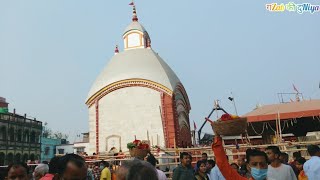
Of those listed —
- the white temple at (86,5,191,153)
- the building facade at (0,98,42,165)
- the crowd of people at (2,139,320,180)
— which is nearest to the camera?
the crowd of people at (2,139,320,180)

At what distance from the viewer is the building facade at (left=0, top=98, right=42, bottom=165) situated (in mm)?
31266

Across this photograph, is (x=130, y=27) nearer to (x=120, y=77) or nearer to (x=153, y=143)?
(x=120, y=77)

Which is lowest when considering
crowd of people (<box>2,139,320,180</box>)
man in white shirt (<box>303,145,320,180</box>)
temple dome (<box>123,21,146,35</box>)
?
man in white shirt (<box>303,145,320,180</box>)

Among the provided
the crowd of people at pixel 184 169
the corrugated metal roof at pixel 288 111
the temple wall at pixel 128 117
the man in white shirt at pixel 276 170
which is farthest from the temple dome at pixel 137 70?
the man in white shirt at pixel 276 170

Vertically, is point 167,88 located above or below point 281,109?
above

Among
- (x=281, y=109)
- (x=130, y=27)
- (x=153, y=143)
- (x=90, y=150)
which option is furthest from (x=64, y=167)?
(x=130, y=27)

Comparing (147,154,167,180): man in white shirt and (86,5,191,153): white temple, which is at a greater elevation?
(86,5,191,153): white temple

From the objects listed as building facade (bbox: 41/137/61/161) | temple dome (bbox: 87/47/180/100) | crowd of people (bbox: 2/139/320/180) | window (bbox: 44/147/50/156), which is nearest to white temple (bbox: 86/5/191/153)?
temple dome (bbox: 87/47/180/100)

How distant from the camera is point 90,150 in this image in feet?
66.4

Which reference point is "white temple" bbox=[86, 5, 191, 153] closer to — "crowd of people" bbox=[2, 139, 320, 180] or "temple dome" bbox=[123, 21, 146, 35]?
"temple dome" bbox=[123, 21, 146, 35]

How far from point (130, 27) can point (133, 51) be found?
2.20m

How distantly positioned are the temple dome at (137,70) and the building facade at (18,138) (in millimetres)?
13473

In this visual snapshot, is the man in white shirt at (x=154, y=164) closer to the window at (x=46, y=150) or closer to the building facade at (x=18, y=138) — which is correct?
the building facade at (x=18, y=138)

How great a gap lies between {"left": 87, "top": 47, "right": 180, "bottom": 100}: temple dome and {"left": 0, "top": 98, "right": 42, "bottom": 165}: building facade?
13.5 m
